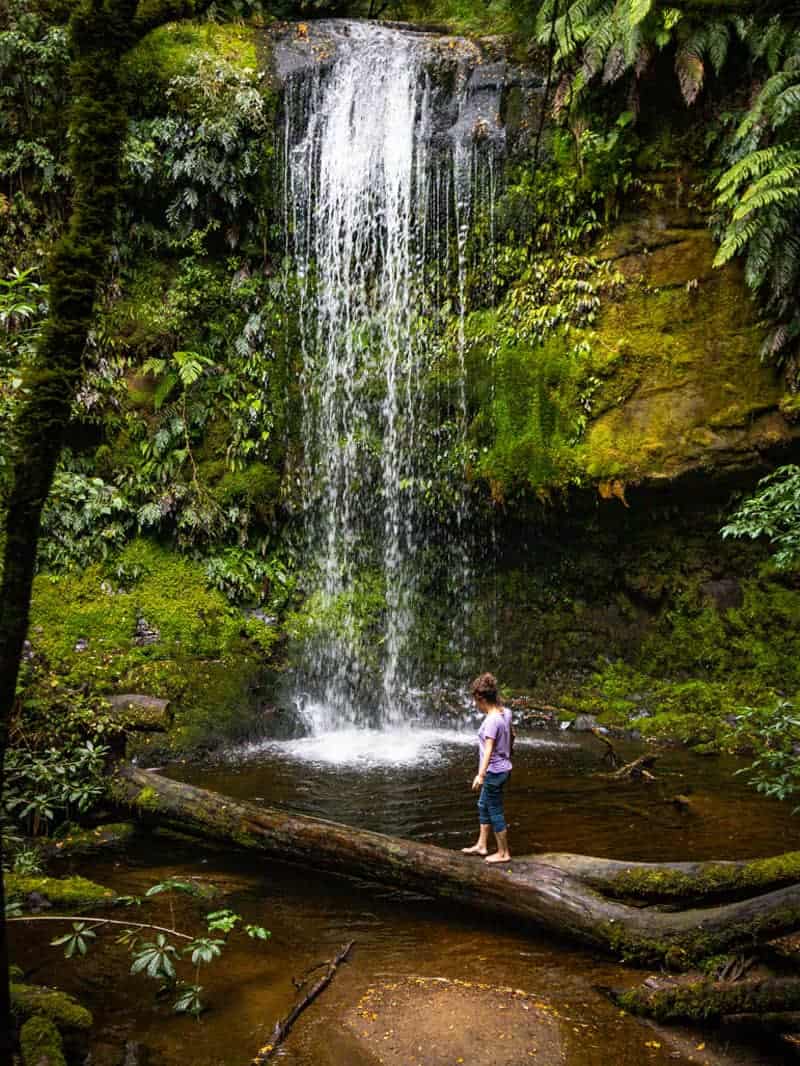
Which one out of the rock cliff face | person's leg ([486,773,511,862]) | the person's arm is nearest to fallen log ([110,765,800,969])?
person's leg ([486,773,511,862])

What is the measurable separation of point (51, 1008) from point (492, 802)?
2708 millimetres

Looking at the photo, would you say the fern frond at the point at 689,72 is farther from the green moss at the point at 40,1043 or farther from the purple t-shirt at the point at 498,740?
the green moss at the point at 40,1043

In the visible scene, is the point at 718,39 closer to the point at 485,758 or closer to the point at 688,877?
the point at 485,758

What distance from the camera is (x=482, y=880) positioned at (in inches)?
178

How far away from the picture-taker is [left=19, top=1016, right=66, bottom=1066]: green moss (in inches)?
118

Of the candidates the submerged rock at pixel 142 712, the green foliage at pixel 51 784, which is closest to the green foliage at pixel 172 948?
the green foliage at pixel 51 784

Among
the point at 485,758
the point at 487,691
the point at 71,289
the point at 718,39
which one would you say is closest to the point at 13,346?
the point at 71,289

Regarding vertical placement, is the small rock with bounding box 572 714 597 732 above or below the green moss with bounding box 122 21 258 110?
below

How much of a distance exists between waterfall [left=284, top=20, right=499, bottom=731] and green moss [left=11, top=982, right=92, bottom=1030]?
7.61 metres

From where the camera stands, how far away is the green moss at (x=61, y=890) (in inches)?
179

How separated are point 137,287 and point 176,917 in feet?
32.3

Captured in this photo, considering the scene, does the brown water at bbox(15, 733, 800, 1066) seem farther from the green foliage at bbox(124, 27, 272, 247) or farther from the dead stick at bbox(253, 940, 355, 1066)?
the green foliage at bbox(124, 27, 272, 247)

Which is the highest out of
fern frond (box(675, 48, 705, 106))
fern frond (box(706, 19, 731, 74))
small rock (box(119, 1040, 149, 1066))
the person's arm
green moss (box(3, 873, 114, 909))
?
fern frond (box(706, 19, 731, 74))

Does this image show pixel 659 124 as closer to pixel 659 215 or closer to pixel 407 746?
pixel 659 215
